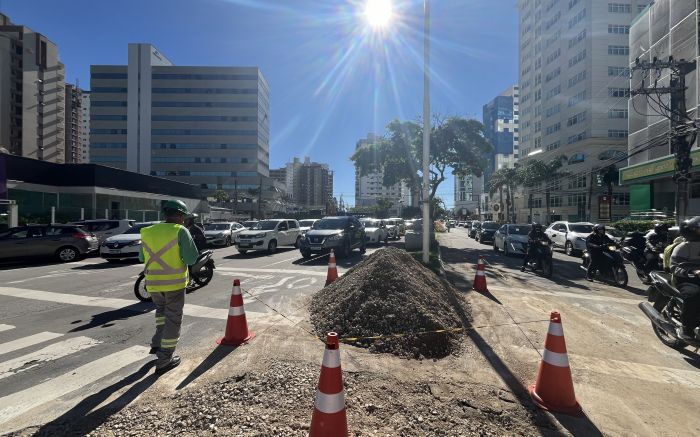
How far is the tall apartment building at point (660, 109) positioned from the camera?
24828 millimetres

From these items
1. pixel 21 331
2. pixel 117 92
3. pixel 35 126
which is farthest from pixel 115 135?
pixel 21 331

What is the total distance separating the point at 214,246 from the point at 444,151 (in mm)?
16500

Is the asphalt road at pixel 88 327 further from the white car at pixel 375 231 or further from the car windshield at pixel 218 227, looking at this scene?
the car windshield at pixel 218 227

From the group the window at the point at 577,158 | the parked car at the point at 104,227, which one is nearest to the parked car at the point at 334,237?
the parked car at the point at 104,227

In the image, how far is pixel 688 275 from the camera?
4742 millimetres

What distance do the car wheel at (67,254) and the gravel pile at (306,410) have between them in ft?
45.8

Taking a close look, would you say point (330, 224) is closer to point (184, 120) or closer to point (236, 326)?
point (236, 326)

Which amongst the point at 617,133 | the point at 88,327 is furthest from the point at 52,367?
the point at 617,133

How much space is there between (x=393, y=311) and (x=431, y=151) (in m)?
21.4

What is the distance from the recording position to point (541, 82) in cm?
7119

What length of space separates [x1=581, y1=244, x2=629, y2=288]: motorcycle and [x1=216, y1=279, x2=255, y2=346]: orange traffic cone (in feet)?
31.8

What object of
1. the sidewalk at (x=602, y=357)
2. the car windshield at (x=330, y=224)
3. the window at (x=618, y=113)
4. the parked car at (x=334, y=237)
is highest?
the window at (x=618, y=113)

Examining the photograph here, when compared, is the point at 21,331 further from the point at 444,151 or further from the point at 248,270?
the point at 444,151

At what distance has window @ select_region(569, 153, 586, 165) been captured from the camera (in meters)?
55.7
